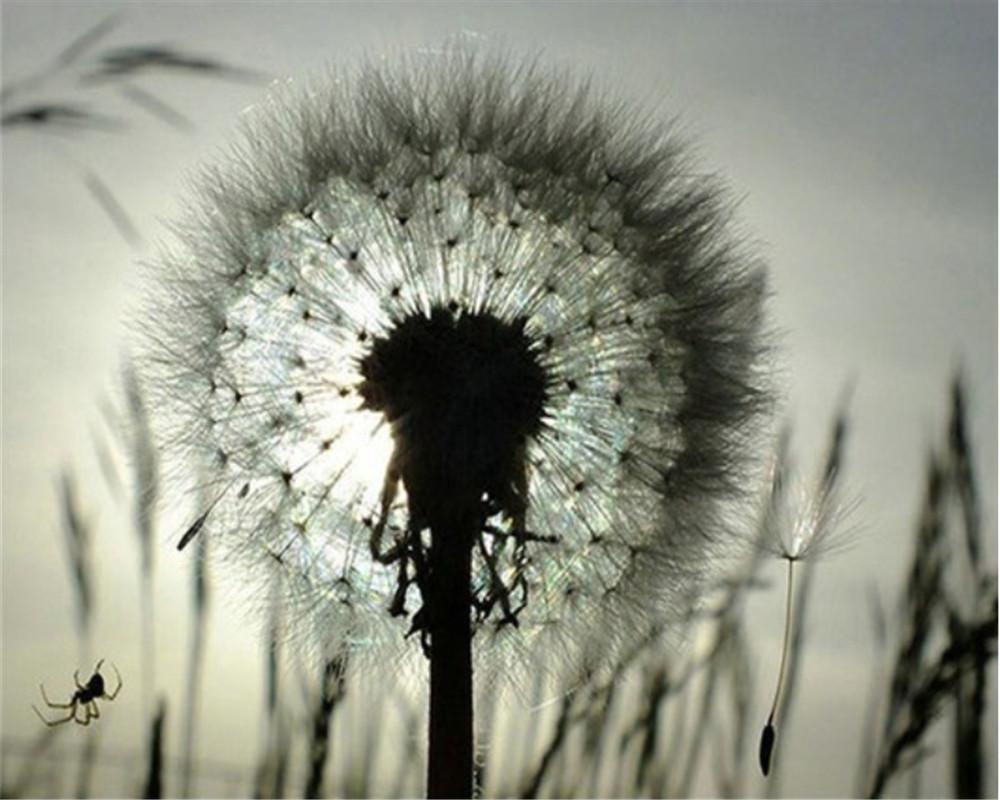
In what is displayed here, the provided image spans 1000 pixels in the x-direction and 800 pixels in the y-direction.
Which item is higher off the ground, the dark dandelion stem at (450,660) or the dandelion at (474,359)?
the dandelion at (474,359)

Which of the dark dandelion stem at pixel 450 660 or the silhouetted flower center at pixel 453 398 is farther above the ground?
the silhouetted flower center at pixel 453 398

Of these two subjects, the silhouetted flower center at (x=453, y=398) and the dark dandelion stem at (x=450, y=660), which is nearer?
the dark dandelion stem at (x=450, y=660)

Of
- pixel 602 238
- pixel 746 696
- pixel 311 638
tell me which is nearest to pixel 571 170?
pixel 602 238

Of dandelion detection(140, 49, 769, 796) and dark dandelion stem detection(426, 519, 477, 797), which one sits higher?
dandelion detection(140, 49, 769, 796)

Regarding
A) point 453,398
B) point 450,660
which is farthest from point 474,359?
point 450,660

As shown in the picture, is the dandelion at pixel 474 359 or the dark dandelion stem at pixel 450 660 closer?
the dark dandelion stem at pixel 450 660
